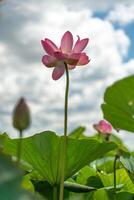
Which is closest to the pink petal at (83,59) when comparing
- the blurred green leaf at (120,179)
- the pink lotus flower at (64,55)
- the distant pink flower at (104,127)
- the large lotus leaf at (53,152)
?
the pink lotus flower at (64,55)

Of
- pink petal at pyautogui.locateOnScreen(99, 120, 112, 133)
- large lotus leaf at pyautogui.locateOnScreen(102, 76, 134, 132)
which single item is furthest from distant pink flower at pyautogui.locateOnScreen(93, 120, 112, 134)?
large lotus leaf at pyautogui.locateOnScreen(102, 76, 134, 132)

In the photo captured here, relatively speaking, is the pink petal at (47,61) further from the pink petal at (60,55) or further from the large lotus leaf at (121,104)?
the large lotus leaf at (121,104)

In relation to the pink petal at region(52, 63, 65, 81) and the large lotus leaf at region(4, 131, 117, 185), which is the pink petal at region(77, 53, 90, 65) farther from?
the large lotus leaf at region(4, 131, 117, 185)

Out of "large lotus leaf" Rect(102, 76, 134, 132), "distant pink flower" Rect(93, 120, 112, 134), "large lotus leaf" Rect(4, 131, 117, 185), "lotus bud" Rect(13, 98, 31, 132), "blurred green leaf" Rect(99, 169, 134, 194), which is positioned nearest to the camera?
"lotus bud" Rect(13, 98, 31, 132)

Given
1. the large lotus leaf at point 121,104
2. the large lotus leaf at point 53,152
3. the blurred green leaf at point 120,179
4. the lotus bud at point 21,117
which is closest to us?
the lotus bud at point 21,117

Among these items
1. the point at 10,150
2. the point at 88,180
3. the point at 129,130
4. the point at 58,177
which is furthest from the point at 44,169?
the point at 129,130

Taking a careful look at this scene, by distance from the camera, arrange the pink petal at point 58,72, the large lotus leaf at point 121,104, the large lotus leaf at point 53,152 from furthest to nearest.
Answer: the large lotus leaf at point 121,104 < the large lotus leaf at point 53,152 < the pink petal at point 58,72

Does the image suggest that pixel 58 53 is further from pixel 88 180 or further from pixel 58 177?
pixel 88 180

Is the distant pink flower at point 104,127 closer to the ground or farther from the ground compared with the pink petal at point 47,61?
closer to the ground
